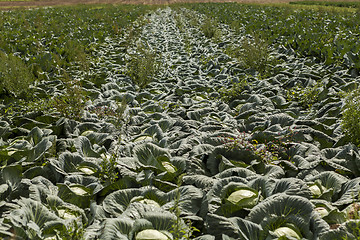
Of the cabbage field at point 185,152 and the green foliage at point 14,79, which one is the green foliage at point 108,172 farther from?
the green foliage at point 14,79

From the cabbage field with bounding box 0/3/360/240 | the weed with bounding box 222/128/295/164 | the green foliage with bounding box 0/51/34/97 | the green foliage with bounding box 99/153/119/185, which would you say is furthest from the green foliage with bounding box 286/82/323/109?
the green foliage with bounding box 0/51/34/97

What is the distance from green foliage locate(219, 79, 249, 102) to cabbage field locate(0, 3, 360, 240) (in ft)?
0.09

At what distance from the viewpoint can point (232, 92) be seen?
5992 mm

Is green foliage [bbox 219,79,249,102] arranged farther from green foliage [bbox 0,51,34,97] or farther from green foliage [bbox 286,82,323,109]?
green foliage [bbox 0,51,34,97]

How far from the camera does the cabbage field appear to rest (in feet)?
7.92

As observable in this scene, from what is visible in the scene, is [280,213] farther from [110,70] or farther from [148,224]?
[110,70]

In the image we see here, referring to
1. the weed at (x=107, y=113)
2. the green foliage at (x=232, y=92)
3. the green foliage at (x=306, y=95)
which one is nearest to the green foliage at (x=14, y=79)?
the weed at (x=107, y=113)

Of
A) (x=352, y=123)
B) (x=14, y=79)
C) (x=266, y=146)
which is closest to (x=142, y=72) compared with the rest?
(x=14, y=79)

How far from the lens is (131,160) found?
350cm

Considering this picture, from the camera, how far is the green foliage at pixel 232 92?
19.7 ft

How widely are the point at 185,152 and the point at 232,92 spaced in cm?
262

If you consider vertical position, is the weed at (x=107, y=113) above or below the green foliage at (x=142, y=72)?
below

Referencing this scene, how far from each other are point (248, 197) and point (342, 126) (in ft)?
6.87

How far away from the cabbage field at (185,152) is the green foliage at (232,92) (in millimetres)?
28
